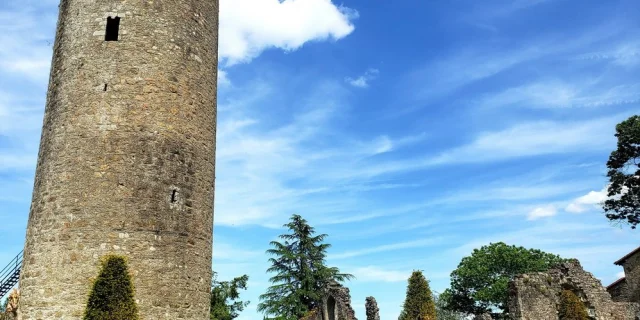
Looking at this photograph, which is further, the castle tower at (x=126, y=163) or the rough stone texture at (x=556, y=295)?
the rough stone texture at (x=556, y=295)

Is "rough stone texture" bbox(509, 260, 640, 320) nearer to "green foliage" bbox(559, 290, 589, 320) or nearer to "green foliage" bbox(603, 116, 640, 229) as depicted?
"green foliage" bbox(559, 290, 589, 320)

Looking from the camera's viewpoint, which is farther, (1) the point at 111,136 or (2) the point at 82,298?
(1) the point at 111,136

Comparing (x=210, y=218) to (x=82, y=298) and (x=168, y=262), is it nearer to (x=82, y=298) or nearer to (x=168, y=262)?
(x=168, y=262)

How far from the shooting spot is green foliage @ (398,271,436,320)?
2017cm

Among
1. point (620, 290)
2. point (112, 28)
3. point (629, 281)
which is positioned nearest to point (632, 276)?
point (629, 281)

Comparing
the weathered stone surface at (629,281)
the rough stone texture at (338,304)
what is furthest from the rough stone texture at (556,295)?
the weathered stone surface at (629,281)

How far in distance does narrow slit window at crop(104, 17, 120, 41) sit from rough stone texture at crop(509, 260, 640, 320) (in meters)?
16.1

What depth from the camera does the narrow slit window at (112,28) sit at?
12.2 m

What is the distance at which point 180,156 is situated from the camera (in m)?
11.9

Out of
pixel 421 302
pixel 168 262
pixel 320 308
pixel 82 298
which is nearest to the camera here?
pixel 82 298

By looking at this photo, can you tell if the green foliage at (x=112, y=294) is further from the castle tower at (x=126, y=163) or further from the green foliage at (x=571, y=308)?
the green foliage at (x=571, y=308)

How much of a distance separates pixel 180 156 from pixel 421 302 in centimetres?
1249

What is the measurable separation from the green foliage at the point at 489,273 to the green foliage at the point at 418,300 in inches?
1251

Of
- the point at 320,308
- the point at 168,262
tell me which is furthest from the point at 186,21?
the point at 320,308
